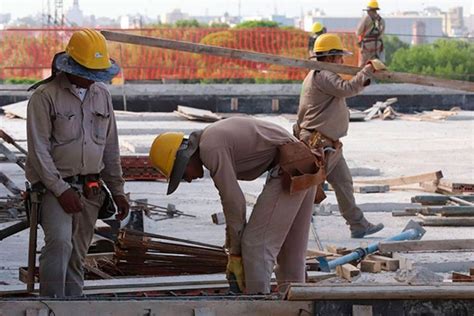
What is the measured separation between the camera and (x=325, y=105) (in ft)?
39.8

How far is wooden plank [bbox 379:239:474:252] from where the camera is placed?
11.2 metres

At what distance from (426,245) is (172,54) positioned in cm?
2330

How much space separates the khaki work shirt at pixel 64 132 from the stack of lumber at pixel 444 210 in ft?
19.7

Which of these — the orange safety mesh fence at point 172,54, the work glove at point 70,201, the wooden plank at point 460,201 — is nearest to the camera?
the work glove at point 70,201

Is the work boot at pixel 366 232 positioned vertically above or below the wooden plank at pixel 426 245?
below

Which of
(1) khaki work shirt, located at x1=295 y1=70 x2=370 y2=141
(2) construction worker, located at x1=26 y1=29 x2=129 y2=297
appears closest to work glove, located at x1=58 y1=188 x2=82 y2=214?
(2) construction worker, located at x1=26 y1=29 x2=129 y2=297

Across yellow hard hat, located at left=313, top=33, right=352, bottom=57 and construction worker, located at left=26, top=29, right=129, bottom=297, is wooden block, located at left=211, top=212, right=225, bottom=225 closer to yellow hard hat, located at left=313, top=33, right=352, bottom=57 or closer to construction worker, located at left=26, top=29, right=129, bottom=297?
yellow hard hat, located at left=313, top=33, right=352, bottom=57

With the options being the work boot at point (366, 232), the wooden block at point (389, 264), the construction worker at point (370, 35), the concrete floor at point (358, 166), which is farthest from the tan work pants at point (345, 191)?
the construction worker at point (370, 35)

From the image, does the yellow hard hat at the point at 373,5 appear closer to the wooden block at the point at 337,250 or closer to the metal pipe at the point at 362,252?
the metal pipe at the point at 362,252

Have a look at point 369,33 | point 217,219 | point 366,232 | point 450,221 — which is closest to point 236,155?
point 217,219

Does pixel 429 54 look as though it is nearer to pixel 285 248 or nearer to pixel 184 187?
pixel 184 187

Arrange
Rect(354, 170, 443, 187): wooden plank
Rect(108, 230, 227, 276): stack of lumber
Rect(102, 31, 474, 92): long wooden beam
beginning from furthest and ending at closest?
Rect(354, 170, 443, 187): wooden plank
Rect(102, 31, 474, 92): long wooden beam
Rect(108, 230, 227, 276): stack of lumber

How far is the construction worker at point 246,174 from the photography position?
7.93 meters

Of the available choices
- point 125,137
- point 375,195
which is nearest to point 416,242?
point 375,195
